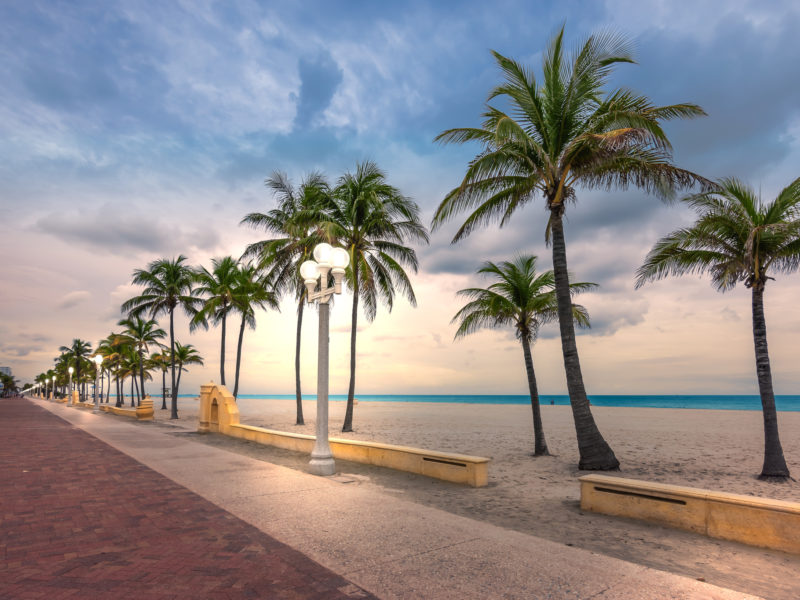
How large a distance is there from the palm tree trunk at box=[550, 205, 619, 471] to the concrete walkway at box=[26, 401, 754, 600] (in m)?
6.65

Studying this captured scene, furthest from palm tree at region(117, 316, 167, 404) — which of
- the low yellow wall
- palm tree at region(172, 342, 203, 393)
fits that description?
the low yellow wall

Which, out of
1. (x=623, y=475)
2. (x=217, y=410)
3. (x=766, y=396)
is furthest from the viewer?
(x=217, y=410)

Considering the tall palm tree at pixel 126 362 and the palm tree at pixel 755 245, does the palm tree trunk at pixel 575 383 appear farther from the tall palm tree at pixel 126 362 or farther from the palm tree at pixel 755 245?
the tall palm tree at pixel 126 362

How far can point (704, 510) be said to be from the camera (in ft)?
19.3

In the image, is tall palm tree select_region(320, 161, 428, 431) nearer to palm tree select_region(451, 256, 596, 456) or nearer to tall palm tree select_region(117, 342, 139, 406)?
palm tree select_region(451, 256, 596, 456)

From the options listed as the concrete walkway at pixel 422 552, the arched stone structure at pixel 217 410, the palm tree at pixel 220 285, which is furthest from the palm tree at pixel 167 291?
the concrete walkway at pixel 422 552

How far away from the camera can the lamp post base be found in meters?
9.19

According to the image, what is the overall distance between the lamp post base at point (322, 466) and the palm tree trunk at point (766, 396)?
10.9 metres

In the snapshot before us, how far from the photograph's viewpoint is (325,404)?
31.4ft

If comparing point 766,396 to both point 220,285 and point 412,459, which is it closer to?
point 412,459

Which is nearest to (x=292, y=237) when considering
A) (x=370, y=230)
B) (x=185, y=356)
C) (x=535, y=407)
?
(x=370, y=230)

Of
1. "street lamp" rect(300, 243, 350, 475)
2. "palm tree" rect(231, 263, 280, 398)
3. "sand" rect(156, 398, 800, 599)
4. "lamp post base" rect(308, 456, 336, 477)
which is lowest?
"sand" rect(156, 398, 800, 599)

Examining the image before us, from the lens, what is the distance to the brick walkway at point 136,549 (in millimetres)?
3896

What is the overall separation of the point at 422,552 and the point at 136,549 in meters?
3.12
